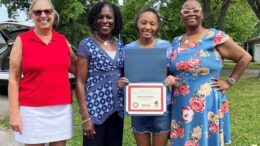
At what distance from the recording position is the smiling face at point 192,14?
3.87 metres

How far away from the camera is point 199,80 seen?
385 centimetres

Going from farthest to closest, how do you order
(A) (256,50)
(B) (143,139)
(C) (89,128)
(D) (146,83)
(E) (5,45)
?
(A) (256,50)
(E) (5,45)
(B) (143,139)
(C) (89,128)
(D) (146,83)

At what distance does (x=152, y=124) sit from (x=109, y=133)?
408mm

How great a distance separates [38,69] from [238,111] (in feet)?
19.9

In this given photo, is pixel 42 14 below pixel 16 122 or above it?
above

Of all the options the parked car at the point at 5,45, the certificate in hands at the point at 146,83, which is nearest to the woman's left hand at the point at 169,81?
the certificate in hands at the point at 146,83

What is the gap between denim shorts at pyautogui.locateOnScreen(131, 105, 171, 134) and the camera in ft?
12.6

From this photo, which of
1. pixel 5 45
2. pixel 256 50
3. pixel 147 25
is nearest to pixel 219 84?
pixel 147 25

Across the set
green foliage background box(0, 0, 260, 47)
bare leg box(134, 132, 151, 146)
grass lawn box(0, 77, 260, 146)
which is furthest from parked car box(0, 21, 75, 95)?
bare leg box(134, 132, 151, 146)

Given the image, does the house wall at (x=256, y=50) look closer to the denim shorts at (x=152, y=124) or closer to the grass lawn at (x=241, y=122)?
the grass lawn at (x=241, y=122)

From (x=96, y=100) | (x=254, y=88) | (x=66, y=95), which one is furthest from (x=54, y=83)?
(x=254, y=88)

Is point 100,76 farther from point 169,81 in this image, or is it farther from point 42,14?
point 42,14

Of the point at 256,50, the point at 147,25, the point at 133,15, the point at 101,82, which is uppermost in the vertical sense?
the point at 147,25

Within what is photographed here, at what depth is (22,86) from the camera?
366 cm
